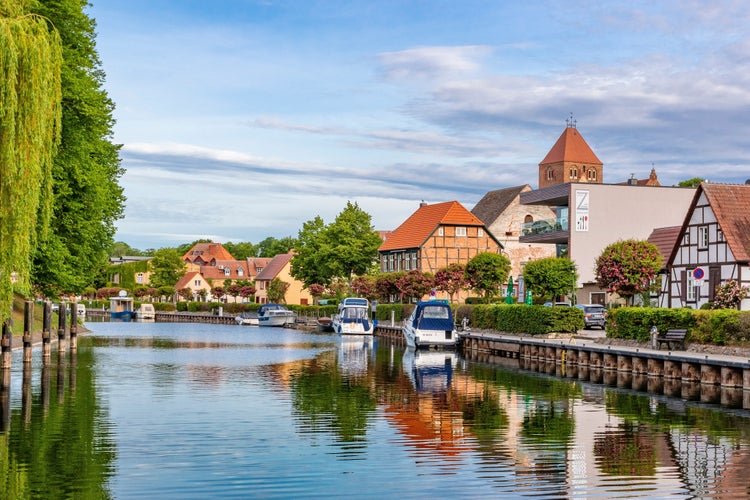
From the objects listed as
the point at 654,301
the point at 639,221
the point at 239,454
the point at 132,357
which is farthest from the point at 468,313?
the point at 239,454

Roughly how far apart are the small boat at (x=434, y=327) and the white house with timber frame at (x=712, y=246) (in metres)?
14.2

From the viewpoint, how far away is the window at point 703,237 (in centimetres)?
5603

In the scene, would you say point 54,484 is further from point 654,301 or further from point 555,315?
point 654,301

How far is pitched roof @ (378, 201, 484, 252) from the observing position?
327 feet

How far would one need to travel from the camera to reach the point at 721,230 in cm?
5391

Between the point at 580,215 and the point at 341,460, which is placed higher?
the point at 580,215

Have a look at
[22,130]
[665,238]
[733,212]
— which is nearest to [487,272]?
[665,238]

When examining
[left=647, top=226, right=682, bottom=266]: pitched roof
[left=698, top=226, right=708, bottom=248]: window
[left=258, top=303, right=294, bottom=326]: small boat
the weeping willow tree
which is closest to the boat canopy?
[left=698, top=226, right=708, bottom=248]: window

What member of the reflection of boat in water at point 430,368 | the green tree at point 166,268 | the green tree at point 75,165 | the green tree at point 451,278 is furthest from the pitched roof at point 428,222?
the green tree at point 166,268

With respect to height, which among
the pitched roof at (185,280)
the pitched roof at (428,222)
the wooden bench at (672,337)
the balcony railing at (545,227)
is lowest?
the wooden bench at (672,337)

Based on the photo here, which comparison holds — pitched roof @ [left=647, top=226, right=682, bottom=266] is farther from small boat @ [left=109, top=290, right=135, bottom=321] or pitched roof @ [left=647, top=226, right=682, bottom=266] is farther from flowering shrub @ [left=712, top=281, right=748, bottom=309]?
small boat @ [left=109, top=290, right=135, bottom=321]

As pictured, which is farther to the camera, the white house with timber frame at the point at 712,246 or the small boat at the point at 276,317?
the small boat at the point at 276,317

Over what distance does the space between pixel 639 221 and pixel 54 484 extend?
68157 mm

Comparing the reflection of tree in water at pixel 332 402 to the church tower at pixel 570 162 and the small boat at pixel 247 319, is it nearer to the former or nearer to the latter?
the small boat at pixel 247 319
